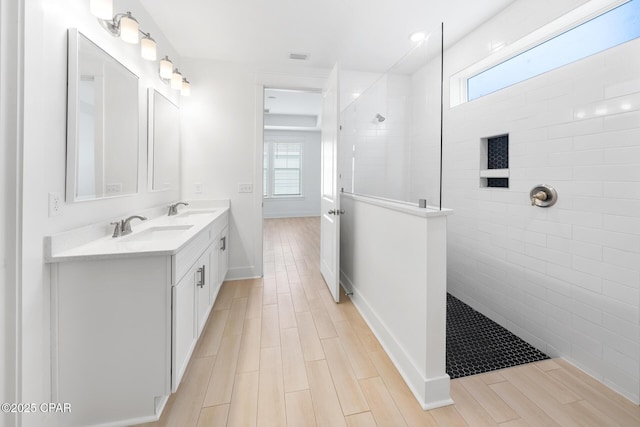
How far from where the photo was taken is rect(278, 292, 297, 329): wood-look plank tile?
2412 millimetres

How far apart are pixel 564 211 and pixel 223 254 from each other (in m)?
2.96

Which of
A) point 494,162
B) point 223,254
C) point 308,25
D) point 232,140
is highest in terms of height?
point 308,25

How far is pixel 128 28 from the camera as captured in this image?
1.80 m

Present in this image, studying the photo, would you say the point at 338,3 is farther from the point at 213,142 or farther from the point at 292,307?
the point at 292,307

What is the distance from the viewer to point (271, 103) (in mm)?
6609

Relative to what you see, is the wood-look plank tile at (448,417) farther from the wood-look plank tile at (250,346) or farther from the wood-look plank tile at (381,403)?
the wood-look plank tile at (250,346)

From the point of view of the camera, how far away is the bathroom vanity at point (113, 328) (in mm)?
1357

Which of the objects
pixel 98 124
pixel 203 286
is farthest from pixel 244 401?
pixel 98 124

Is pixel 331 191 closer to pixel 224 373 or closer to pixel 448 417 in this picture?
pixel 224 373

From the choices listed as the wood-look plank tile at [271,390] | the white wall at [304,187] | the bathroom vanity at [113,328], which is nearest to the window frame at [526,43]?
the wood-look plank tile at [271,390]

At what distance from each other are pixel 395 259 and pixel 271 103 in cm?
569

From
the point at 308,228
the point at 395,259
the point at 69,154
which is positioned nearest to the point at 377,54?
the point at 395,259

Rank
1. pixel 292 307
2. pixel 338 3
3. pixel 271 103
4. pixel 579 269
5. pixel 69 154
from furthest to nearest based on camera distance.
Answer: pixel 271 103 < pixel 292 307 < pixel 338 3 < pixel 579 269 < pixel 69 154

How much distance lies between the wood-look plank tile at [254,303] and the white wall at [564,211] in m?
2.05
